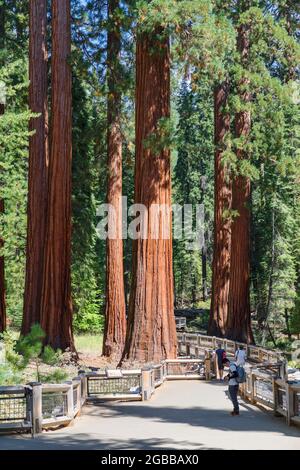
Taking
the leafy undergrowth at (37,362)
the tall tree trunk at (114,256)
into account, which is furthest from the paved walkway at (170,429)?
the tall tree trunk at (114,256)

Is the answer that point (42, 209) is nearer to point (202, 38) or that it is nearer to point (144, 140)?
point (144, 140)

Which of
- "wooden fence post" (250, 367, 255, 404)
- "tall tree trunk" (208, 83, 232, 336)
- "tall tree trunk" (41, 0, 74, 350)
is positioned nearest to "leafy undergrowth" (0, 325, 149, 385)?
"tall tree trunk" (41, 0, 74, 350)

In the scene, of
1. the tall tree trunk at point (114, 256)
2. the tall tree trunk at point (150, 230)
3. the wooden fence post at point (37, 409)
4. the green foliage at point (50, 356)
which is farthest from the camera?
the tall tree trunk at point (114, 256)

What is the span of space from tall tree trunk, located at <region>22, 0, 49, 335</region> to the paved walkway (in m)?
6.94

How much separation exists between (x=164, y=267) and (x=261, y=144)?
8.71 metres

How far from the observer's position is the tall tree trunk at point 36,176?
2219cm

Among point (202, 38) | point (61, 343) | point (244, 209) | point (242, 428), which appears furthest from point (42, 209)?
point (242, 428)

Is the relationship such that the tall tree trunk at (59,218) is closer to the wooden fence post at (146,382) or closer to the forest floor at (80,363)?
the forest floor at (80,363)

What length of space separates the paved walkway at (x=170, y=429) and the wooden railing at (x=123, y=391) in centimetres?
26

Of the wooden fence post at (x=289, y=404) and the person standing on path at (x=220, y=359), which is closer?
the wooden fence post at (x=289, y=404)

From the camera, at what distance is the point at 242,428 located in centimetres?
1191

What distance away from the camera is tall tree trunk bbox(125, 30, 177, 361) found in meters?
18.4

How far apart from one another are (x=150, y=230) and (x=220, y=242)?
1328 centimetres
